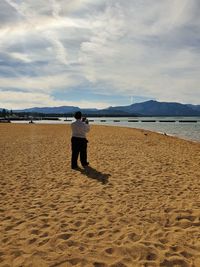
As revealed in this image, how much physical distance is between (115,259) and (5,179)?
21.1ft

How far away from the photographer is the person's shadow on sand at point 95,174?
9977 mm

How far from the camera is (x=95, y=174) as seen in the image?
427 inches

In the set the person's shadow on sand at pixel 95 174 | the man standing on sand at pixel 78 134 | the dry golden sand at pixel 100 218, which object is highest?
the man standing on sand at pixel 78 134

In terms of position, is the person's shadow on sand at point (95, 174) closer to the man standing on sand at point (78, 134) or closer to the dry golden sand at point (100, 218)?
the dry golden sand at point (100, 218)

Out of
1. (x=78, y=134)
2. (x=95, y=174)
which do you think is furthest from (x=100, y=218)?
(x=78, y=134)

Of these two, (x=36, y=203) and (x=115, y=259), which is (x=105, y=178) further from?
(x=115, y=259)

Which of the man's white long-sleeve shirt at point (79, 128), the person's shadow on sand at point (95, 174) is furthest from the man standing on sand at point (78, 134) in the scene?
the person's shadow on sand at point (95, 174)

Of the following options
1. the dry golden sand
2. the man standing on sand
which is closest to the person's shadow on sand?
the dry golden sand

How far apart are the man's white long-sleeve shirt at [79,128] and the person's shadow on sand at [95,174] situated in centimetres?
132

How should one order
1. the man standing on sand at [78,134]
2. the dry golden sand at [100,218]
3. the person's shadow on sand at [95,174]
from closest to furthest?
the dry golden sand at [100,218], the person's shadow on sand at [95,174], the man standing on sand at [78,134]

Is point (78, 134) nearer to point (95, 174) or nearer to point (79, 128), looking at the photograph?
point (79, 128)

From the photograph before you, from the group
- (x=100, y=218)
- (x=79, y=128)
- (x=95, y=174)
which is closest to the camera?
(x=100, y=218)

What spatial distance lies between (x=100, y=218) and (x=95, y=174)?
15.2 ft

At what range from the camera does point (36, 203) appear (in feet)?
24.0
